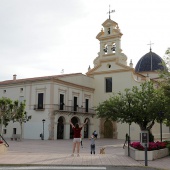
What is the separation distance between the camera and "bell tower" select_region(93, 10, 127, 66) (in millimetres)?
43031

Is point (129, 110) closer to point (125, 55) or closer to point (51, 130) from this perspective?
point (51, 130)

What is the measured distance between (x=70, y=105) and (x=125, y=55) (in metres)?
11.6

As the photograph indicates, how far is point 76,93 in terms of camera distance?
41531mm

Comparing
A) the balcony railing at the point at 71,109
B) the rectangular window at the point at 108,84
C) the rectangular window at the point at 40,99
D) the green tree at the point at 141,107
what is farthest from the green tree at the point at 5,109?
the rectangular window at the point at 108,84

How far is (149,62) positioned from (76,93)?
19.0 m

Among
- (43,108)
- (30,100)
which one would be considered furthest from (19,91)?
(43,108)

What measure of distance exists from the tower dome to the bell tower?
11.6 meters

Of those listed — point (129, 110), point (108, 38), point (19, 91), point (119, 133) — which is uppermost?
point (108, 38)

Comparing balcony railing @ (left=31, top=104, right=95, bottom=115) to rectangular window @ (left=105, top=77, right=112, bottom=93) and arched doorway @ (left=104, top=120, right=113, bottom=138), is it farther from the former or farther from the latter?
rectangular window @ (left=105, top=77, right=112, bottom=93)

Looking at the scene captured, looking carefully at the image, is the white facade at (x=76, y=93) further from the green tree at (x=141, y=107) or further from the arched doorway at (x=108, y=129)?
the green tree at (x=141, y=107)

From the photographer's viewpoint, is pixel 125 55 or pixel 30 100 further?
pixel 125 55

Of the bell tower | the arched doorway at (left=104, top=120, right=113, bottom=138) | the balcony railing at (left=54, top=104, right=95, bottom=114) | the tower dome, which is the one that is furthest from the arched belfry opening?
the tower dome

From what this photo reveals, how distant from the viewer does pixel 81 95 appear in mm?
42469

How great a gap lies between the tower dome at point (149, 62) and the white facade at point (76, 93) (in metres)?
8.51
